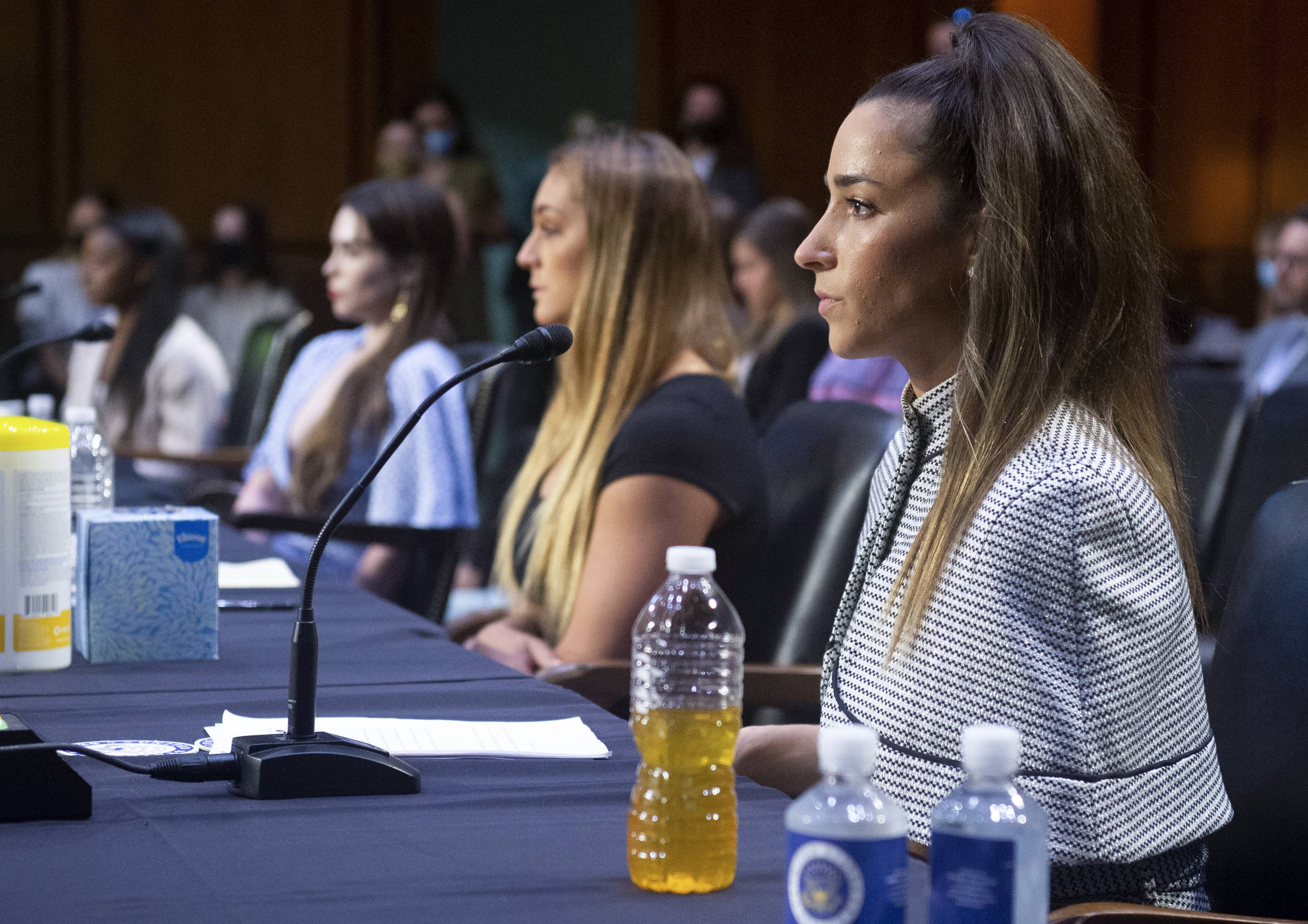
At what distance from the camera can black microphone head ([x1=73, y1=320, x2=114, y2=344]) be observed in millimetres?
2359

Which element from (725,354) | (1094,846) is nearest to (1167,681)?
(1094,846)

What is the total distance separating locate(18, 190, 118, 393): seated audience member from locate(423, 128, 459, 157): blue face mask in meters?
1.36

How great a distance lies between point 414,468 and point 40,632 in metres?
1.54

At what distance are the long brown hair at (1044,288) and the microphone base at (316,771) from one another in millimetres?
405

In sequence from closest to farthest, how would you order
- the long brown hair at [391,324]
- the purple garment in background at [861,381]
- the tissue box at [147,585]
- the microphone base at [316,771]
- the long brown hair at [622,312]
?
the microphone base at [316,771], the tissue box at [147,585], the long brown hair at [622,312], the long brown hair at [391,324], the purple garment in background at [861,381]

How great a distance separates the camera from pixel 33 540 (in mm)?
1486

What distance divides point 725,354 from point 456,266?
4.03ft

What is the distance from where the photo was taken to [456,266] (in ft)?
11.2

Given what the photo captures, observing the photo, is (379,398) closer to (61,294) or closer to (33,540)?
(33,540)

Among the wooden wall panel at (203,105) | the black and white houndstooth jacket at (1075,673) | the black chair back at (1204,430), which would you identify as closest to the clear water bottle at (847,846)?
the black and white houndstooth jacket at (1075,673)

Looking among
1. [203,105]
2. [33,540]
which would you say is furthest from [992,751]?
[203,105]

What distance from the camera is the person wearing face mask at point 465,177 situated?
20.9ft

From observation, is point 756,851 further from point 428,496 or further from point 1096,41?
point 1096,41

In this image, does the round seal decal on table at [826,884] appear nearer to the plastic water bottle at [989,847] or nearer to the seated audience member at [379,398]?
the plastic water bottle at [989,847]
